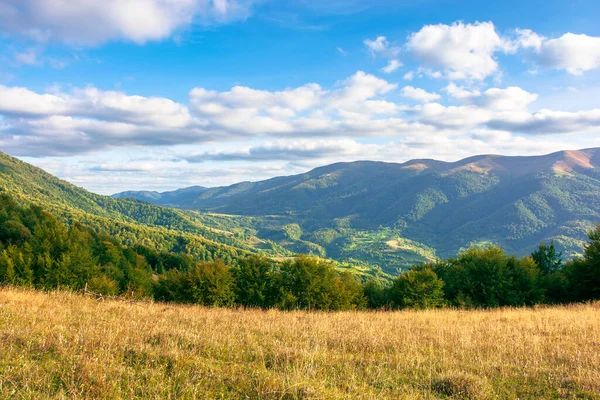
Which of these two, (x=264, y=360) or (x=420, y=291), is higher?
(x=264, y=360)

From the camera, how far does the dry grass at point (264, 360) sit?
5.67 metres

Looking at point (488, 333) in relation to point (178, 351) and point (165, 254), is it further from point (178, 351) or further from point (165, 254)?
point (165, 254)

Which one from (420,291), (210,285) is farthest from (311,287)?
(420,291)

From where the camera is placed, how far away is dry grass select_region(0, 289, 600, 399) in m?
5.67

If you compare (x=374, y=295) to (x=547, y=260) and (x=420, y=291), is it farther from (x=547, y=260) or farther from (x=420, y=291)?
(x=547, y=260)

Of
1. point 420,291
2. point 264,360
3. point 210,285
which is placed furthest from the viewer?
point 420,291

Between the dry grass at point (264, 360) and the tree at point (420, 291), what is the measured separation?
26.3 metres

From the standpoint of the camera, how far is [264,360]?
296 inches

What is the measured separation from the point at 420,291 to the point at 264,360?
34442mm

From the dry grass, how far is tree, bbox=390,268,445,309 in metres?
26.3

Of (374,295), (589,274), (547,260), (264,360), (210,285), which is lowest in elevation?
(374,295)

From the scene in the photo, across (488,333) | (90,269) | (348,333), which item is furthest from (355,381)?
(90,269)

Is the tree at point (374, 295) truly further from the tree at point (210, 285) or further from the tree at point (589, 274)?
the tree at point (210, 285)

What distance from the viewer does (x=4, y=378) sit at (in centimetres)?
534
